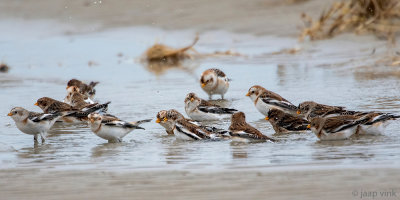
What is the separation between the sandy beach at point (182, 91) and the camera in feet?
23.5

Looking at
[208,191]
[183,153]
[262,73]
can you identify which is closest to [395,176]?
[208,191]

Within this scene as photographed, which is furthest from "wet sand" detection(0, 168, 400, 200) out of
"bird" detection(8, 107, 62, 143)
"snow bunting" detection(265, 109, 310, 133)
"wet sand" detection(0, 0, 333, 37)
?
"wet sand" detection(0, 0, 333, 37)

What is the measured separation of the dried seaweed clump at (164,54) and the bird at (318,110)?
859cm

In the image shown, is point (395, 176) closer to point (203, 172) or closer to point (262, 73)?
point (203, 172)

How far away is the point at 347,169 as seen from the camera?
7426 mm

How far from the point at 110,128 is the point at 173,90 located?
4970mm

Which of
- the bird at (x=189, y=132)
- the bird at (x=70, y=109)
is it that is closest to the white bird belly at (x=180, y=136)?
the bird at (x=189, y=132)

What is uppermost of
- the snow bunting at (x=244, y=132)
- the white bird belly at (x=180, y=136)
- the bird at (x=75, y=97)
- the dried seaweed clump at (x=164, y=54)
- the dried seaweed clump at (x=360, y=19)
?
the dried seaweed clump at (x=360, y=19)

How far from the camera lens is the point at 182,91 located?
14773mm

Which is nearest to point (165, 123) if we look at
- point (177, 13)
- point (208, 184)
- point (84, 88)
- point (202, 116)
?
point (202, 116)

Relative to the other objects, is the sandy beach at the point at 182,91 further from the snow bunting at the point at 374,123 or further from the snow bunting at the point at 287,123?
the snow bunting at the point at 287,123

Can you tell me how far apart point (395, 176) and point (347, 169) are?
1.80 ft

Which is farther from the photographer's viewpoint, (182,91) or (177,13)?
(177,13)

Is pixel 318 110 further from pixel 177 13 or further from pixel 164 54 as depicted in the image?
pixel 177 13
